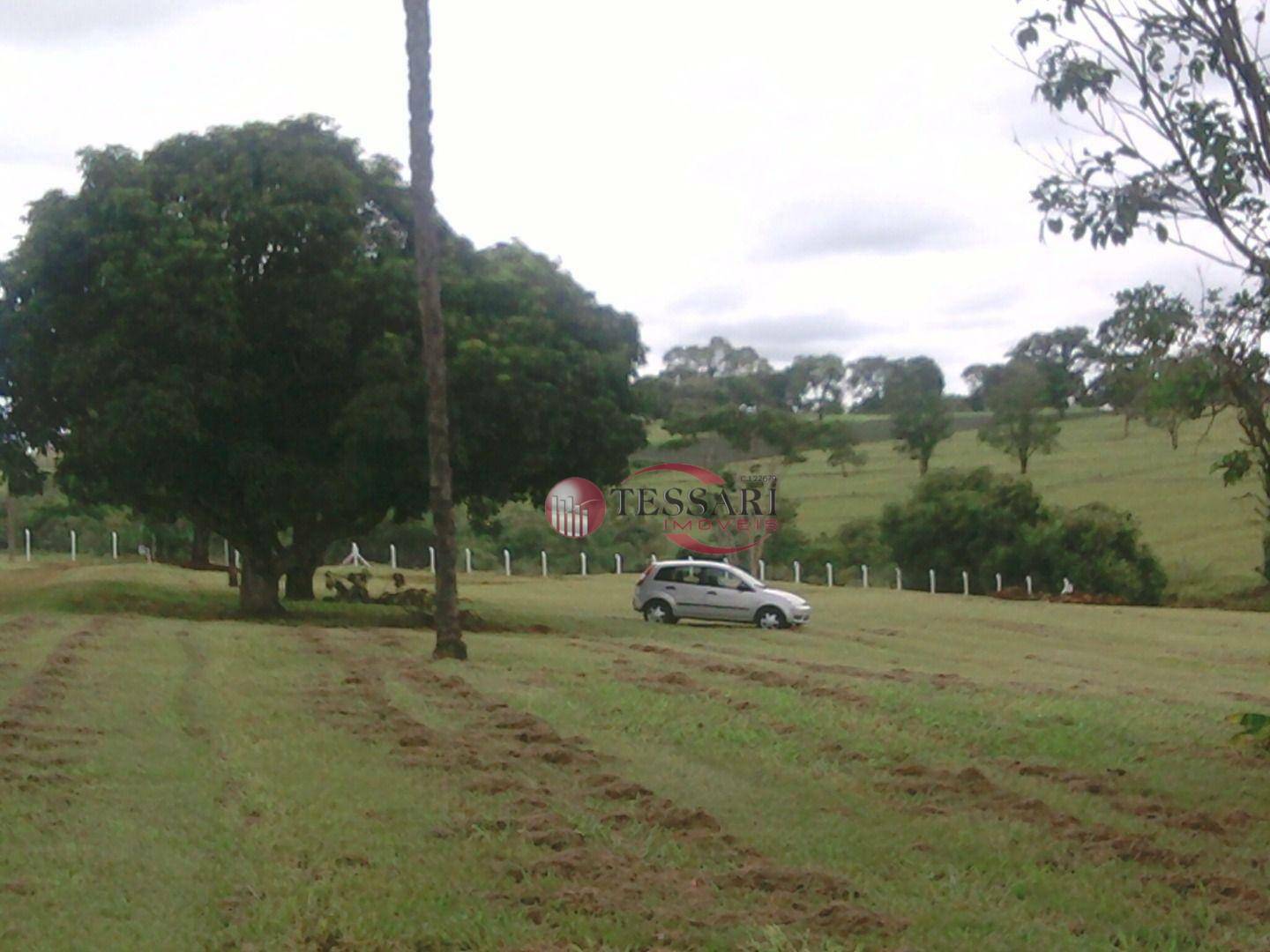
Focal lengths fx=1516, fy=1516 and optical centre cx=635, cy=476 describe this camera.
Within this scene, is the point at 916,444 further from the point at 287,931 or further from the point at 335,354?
the point at 287,931

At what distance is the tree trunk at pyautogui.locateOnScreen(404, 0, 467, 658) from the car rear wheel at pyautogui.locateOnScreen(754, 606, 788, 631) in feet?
42.0

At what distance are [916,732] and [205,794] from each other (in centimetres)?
622

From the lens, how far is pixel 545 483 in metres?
32.0

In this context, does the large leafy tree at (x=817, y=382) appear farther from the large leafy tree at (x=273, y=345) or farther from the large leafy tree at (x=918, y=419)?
the large leafy tree at (x=273, y=345)

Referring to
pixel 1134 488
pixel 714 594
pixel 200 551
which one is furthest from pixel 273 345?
pixel 1134 488

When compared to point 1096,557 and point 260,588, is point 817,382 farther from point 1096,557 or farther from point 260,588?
point 260,588

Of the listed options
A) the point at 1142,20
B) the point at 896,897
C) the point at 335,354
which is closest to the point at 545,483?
the point at 335,354

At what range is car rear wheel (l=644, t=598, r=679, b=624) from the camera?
3378cm

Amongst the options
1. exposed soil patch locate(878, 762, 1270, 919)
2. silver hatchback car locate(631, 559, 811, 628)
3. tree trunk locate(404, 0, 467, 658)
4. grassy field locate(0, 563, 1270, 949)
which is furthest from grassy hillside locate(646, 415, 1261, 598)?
exposed soil patch locate(878, 762, 1270, 919)

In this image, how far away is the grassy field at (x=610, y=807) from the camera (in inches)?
289

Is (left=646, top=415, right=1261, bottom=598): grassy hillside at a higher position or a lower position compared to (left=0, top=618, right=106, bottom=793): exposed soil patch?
A: higher

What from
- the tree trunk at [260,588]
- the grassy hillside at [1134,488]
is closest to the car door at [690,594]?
the tree trunk at [260,588]

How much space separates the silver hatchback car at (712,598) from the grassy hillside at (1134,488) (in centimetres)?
2549

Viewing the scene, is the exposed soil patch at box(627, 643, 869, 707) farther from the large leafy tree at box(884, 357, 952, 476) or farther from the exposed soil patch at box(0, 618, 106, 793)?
the large leafy tree at box(884, 357, 952, 476)
